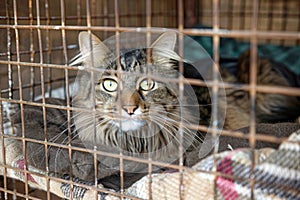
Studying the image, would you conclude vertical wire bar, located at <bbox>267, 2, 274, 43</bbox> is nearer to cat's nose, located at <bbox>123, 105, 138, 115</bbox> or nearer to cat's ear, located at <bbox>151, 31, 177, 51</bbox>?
cat's ear, located at <bbox>151, 31, 177, 51</bbox>

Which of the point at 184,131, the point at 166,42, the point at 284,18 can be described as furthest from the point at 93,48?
the point at 284,18

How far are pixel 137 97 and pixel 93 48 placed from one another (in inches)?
8.9

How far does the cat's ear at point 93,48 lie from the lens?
4.30 ft

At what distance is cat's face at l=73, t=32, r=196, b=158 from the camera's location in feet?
4.29

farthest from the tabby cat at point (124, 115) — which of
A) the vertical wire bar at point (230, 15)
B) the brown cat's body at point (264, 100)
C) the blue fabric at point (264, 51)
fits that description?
the vertical wire bar at point (230, 15)

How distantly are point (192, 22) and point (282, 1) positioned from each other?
0.79 m

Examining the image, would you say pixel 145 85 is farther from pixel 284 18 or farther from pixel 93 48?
pixel 284 18

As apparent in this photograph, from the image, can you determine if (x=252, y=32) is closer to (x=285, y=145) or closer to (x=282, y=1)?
(x=285, y=145)

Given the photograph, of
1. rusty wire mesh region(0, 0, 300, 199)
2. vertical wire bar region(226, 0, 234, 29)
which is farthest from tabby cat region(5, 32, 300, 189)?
vertical wire bar region(226, 0, 234, 29)

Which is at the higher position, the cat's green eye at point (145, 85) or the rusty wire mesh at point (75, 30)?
the rusty wire mesh at point (75, 30)

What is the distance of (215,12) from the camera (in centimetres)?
71

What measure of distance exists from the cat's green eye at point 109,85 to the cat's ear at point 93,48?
2.8 inches

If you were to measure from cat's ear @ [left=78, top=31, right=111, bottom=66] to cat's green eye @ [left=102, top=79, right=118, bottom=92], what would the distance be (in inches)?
2.8

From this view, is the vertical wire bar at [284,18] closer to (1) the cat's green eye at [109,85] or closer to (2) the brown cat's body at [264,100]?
(2) the brown cat's body at [264,100]
